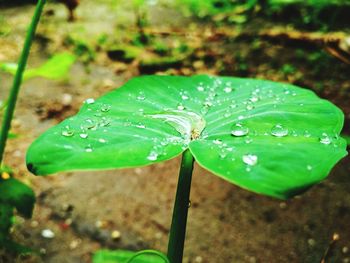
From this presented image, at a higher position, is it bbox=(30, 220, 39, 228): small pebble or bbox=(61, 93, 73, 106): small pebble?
bbox=(61, 93, 73, 106): small pebble

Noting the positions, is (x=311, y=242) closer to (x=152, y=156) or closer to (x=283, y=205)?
(x=283, y=205)

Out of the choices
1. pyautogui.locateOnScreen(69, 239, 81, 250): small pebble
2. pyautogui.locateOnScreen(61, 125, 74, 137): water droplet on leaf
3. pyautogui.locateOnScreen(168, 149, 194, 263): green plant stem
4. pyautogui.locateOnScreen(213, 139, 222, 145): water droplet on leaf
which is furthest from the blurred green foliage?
pyautogui.locateOnScreen(213, 139, 222, 145): water droplet on leaf

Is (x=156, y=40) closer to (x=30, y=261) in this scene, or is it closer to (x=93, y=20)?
(x=93, y=20)

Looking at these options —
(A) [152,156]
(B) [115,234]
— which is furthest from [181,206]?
(B) [115,234]

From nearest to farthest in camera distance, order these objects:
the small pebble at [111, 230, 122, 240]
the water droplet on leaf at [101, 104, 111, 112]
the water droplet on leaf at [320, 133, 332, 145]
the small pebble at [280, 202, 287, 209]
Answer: the water droplet on leaf at [320, 133, 332, 145] → the water droplet on leaf at [101, 104, 111, 112] → the small pebble at [111, 230, 122, 240] → the small pebble at [280, 202, 287, 209]

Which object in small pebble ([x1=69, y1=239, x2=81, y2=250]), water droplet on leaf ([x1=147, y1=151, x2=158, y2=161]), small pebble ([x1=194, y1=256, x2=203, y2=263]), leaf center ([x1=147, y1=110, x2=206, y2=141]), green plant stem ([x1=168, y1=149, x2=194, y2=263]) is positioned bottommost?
small pebble ([x1=69, y1=239, x2=81, y2=250])

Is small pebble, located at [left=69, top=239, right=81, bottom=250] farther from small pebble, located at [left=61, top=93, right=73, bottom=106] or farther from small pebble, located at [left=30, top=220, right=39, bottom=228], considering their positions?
small pebble, located at [left=61, top=93, right=73, bottom=106]

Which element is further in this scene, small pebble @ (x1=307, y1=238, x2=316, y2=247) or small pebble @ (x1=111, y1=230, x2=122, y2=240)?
small pebble @ (x1=111, y1=230, x2=122, y2=240)
